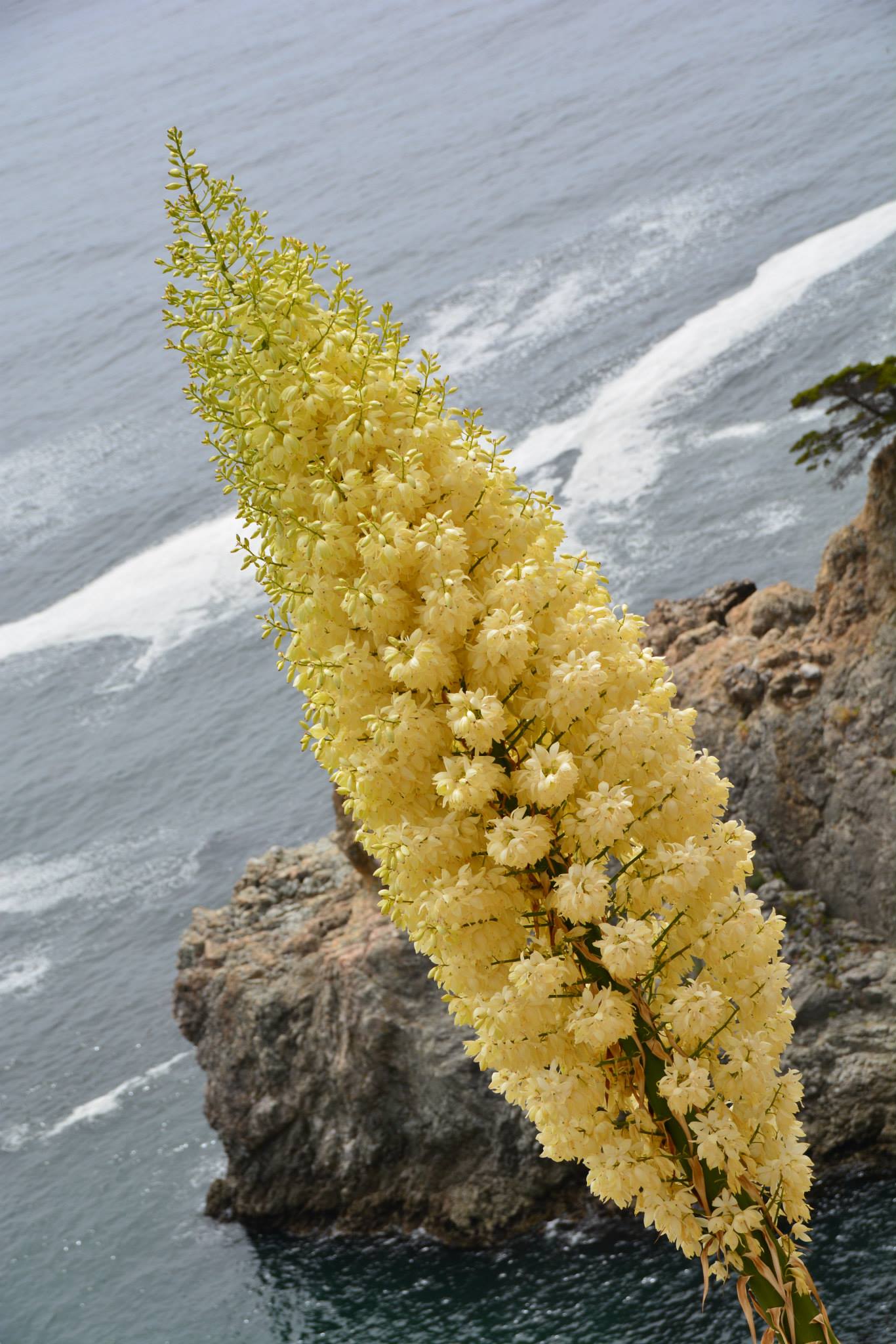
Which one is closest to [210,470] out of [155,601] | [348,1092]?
[155,601]

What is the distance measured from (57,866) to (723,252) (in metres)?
32.5

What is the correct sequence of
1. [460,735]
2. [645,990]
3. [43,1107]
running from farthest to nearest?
[43,1107] → [645,990] → [460,735]

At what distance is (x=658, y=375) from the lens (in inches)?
2093

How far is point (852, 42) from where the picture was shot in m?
68.6

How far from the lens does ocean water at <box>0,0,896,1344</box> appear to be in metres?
27.3

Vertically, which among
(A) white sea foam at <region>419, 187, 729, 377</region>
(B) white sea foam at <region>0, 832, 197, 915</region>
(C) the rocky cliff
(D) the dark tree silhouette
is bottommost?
(B) white sea foam at <region>0, 832, 197, 915</region>

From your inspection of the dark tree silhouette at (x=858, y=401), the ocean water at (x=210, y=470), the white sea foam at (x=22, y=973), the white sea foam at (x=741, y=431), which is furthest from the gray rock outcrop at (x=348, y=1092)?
the white sea foam at (x=741, y=431)

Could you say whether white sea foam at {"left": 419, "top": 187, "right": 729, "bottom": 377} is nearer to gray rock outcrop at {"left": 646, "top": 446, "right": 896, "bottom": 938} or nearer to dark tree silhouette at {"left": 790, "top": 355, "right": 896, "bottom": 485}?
gray rock outcrop at {"left": 646, "top": 446, "right": 896, "bottom": 938}

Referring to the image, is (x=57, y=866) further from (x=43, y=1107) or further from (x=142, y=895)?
(x=43, y=1107)

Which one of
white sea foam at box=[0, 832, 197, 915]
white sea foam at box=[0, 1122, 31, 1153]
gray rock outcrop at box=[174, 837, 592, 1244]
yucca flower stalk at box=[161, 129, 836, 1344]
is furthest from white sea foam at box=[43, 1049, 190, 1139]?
yucca flower stalk at box=[161, 129, 836, 1344]

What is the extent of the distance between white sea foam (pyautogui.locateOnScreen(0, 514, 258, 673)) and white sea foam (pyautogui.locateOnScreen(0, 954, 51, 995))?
12.1m

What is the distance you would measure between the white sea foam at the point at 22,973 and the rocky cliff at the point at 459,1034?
1174 centimetres

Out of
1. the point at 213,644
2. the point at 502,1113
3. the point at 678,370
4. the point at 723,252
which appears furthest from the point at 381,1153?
the point at 723,252

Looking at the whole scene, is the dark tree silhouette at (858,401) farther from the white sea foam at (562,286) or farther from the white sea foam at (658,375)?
the white sea foam at (562,286)
